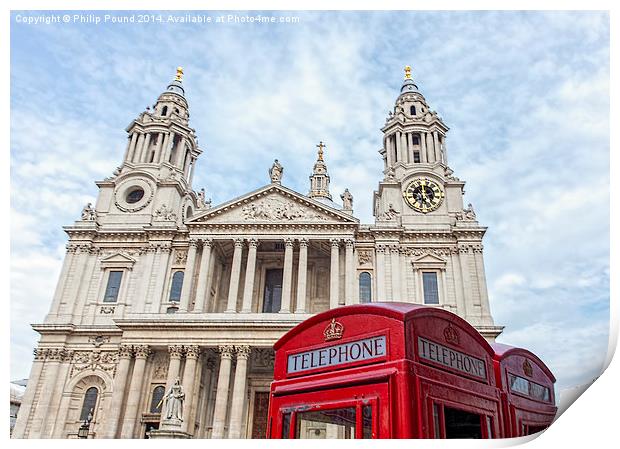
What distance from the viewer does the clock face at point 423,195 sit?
110ft

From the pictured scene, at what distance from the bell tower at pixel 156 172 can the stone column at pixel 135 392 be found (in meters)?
9.01

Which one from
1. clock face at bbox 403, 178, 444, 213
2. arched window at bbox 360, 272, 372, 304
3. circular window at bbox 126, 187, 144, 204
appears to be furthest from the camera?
circular window at bbox 126, 187, 144, 204

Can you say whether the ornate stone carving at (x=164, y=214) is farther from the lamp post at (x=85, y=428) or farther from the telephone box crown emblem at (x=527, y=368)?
the telephone box crown emblem at (x=527, y=368)

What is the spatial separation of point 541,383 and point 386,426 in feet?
15.7

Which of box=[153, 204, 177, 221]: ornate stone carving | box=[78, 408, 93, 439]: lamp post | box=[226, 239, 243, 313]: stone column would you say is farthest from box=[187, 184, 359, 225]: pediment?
box=[78, 408, 93, 439]: lamp post

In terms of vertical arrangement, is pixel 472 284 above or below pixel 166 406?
above

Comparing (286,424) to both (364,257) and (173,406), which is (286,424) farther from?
(364,257)

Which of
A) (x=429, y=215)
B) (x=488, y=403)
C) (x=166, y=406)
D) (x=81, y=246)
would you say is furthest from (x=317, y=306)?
(x=488, y=403)

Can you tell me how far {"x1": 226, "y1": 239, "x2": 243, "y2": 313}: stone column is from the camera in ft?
94.8

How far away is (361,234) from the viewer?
31.7 meters

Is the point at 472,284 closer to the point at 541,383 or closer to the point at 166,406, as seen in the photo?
the point at 166,406

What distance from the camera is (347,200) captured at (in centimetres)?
3341

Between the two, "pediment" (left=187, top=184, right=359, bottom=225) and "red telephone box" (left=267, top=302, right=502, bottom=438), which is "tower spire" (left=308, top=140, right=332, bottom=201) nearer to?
"pediment" (left=187, top=184, right=359, bottom=225)

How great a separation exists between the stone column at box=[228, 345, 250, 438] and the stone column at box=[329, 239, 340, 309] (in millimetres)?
5562
